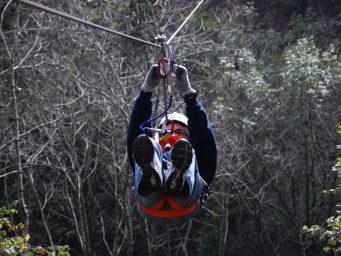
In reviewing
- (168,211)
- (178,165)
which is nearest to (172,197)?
(168,211)

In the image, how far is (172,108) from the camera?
33.9 feet

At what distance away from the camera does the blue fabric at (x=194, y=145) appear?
14.1 feet

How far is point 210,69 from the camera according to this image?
12328 millimetres

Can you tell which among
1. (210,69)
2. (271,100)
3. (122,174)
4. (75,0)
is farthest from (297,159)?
(75,0)

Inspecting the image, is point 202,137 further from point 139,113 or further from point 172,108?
point 172,108

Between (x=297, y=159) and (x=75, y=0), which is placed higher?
(x=75, y=0)

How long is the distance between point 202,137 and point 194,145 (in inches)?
4.5

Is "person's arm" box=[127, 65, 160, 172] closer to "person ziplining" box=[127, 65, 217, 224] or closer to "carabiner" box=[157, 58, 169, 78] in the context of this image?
"person ziplining" box=[127, 65, 217, 224]

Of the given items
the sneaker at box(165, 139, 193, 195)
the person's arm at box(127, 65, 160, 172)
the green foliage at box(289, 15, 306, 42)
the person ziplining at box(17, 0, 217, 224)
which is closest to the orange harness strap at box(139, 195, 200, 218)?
the person ziplining at box(17, 0, 217, 224)

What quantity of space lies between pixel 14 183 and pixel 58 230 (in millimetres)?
1395

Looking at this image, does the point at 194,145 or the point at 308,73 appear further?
the point at 308,73

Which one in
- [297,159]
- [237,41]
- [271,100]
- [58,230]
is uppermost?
[237,41]

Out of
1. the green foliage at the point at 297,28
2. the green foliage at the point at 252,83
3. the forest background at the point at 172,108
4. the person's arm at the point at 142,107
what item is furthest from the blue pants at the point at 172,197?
the green foliage at the point at 297,28

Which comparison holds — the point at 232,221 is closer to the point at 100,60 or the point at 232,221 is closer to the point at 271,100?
the point at 271,100
